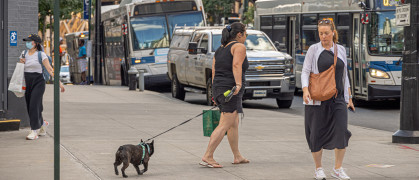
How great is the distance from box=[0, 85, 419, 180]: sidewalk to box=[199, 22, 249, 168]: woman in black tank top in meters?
0.33

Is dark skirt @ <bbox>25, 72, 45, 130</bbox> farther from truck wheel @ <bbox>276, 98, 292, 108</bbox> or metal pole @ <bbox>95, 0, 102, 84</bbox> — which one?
metal pole @ <bbox>95, 0, 102, 84</bbox>

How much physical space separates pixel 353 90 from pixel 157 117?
20.0 ft

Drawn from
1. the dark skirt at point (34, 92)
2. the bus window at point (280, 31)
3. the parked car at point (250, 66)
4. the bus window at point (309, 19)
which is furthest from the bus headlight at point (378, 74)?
the dark skirt at point (34, 92)

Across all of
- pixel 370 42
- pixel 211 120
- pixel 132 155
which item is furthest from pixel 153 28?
pixel 132 155

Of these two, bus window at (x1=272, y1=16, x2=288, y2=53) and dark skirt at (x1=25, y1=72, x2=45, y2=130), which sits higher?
bus window at (x1=272, y1=16, x2=288, y2=53)

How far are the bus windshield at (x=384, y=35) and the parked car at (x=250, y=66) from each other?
6.48ft

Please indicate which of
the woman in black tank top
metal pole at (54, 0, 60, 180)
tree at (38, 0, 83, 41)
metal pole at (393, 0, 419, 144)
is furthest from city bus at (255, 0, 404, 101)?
tree at (38, 0, 83, 41)

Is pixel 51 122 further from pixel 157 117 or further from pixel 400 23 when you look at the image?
pixel 400 23

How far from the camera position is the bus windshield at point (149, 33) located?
25.4 m

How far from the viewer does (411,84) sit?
11.7 m

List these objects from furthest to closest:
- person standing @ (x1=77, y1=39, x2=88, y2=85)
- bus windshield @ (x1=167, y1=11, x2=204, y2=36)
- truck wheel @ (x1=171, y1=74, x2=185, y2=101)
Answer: person standing @ (x1=77, y1=39, x2=88, y2=85) → bus windshield @ (x1=167, y1=11, x2=204, y2=36) → truck wheel @ (x1=171, y1=74, x2=185, y2=101)

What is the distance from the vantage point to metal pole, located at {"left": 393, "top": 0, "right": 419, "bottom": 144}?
1162 cm

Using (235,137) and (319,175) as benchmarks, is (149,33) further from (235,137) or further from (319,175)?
(319,175)

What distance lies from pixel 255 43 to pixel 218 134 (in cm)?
1055
